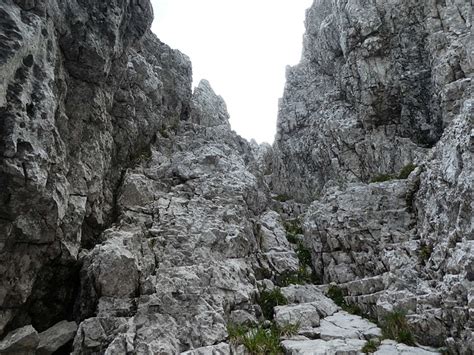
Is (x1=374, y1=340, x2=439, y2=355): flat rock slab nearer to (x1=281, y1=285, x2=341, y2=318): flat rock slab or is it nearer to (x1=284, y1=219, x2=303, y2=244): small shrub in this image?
(x1=281, y1=285, x2=341, y2=318): flat rock slab

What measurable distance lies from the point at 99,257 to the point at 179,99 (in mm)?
18063

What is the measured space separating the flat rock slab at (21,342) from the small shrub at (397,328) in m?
14.2

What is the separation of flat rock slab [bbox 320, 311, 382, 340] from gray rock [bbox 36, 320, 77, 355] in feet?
35.7

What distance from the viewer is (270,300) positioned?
18375mm

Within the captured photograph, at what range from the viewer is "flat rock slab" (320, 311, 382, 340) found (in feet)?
47.5

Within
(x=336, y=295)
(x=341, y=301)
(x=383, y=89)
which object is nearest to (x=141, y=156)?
(x=336, y=295)

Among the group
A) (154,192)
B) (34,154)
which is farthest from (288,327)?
(34,154)

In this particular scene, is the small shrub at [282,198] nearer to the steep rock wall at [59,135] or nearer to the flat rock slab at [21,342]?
the steep rock wall at [59,135]

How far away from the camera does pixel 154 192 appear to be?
71.6 feet

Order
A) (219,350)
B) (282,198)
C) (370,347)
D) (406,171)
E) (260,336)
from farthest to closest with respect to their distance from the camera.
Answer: (282,198) → (406,171) → (260,336) → (219,350) → (370,347)

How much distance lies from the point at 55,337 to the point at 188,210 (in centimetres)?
954

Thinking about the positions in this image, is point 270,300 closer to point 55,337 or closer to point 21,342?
point 55,337

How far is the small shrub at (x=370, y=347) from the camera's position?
12.8 metres

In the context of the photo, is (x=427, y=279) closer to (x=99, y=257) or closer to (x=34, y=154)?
(x=99, y=257)
